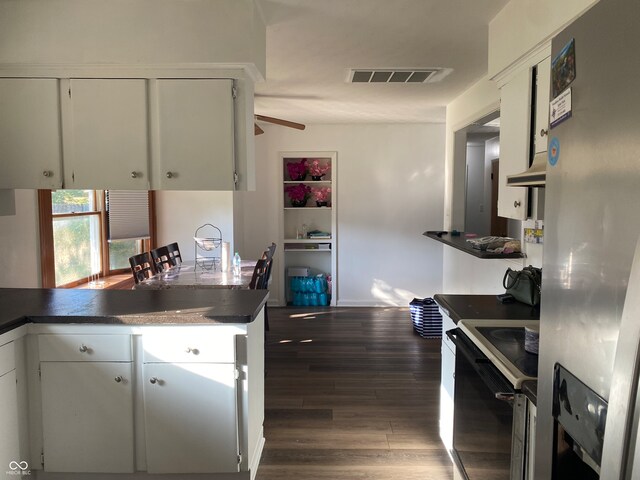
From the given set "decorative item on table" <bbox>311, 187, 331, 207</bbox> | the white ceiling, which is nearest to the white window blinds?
the white ceiling

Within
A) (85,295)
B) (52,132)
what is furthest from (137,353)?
(52,132)

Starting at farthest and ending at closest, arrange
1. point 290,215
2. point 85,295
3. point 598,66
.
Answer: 1. point 290,215
2. point 85,295
3. point 598,66

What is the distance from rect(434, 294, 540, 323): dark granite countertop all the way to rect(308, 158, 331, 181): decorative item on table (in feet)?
13.0

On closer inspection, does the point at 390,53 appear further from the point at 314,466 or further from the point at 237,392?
the point at 314,466

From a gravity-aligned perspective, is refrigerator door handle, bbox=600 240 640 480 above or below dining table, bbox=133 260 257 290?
above

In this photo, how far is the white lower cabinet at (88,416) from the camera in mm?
2199

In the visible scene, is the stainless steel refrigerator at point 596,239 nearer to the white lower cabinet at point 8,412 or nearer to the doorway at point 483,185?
the white lower cabinet at point 8,412

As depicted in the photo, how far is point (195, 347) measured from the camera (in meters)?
2.18

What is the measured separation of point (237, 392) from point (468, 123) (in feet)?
10.5

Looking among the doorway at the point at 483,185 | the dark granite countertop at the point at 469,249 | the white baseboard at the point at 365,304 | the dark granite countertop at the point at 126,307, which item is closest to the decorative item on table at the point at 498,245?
the dark granite countertop at the point at 469,249

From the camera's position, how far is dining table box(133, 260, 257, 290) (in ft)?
11.5

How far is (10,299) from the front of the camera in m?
2.50

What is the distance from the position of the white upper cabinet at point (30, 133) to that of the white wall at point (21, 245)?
466mm

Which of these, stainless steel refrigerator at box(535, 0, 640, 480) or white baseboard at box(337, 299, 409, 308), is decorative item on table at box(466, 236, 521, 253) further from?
white baseboard at box(337, 299, 409, 308)
